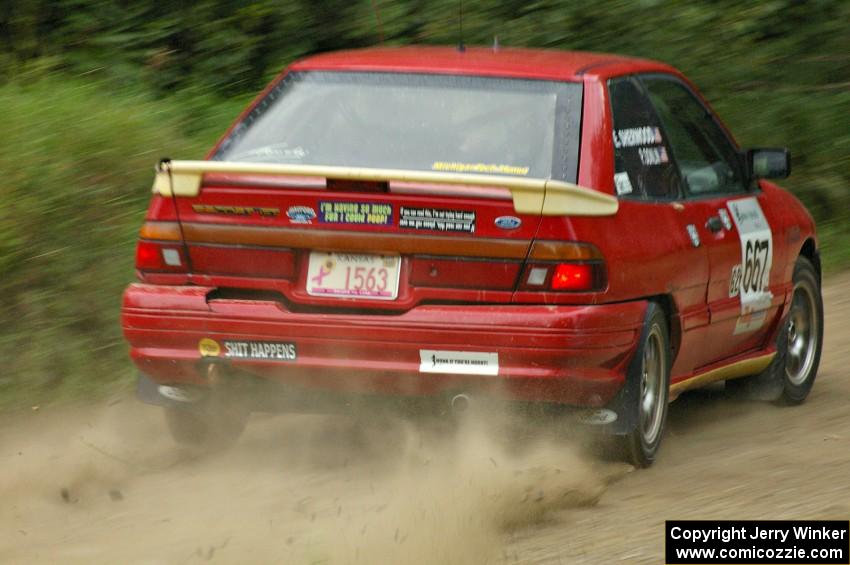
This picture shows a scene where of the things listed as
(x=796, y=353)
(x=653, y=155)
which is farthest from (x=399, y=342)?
(x=796, y=353)

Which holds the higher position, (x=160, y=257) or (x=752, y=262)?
(x=160, y=257)

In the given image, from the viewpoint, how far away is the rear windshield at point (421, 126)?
570 cm

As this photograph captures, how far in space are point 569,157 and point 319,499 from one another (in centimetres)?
155

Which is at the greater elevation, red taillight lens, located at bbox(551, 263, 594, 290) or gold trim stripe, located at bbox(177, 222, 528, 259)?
gold trim stripe, located at bbox(177, 222, 528, 259)

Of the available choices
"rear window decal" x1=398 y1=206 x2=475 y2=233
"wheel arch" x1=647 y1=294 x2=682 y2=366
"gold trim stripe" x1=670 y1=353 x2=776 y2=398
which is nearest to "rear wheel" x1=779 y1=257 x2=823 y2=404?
"gold trim stripe" x1=670 y1=353 x2=776 y2=398

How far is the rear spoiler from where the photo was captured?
535 centimetres

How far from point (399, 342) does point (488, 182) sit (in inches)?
25.5

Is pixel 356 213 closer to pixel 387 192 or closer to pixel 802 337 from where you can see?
pixel 387 192

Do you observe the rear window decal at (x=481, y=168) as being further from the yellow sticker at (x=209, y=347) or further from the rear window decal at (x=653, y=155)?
the yellow sticker at (x=209, y=347)

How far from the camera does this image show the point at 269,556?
4629mm

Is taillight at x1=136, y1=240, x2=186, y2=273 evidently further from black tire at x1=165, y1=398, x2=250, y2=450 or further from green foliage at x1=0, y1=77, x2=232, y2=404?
green foliage at x1=0, y1=77, x2=232, y2=404

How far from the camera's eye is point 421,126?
19.1 ft

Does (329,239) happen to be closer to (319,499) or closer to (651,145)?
(319,499)

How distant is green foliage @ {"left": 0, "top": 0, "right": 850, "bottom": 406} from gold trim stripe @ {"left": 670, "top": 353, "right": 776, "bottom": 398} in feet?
9.13
